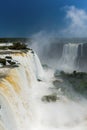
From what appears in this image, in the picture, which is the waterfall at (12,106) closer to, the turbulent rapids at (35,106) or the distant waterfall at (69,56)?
the turbulent rapids at (35,106)

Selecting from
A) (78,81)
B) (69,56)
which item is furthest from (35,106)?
(69,56)

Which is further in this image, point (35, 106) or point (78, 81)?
point (78, 81)

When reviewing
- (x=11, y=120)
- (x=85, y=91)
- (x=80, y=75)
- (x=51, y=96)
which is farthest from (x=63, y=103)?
(x=80, y=75)

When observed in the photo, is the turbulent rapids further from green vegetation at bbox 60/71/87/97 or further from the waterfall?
green vegetation at bbox 60/71/87/97

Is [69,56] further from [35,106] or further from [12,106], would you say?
[12,106]

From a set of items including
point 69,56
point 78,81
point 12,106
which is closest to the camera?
point 12,106

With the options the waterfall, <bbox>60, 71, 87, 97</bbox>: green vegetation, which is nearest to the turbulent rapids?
the waterfall
